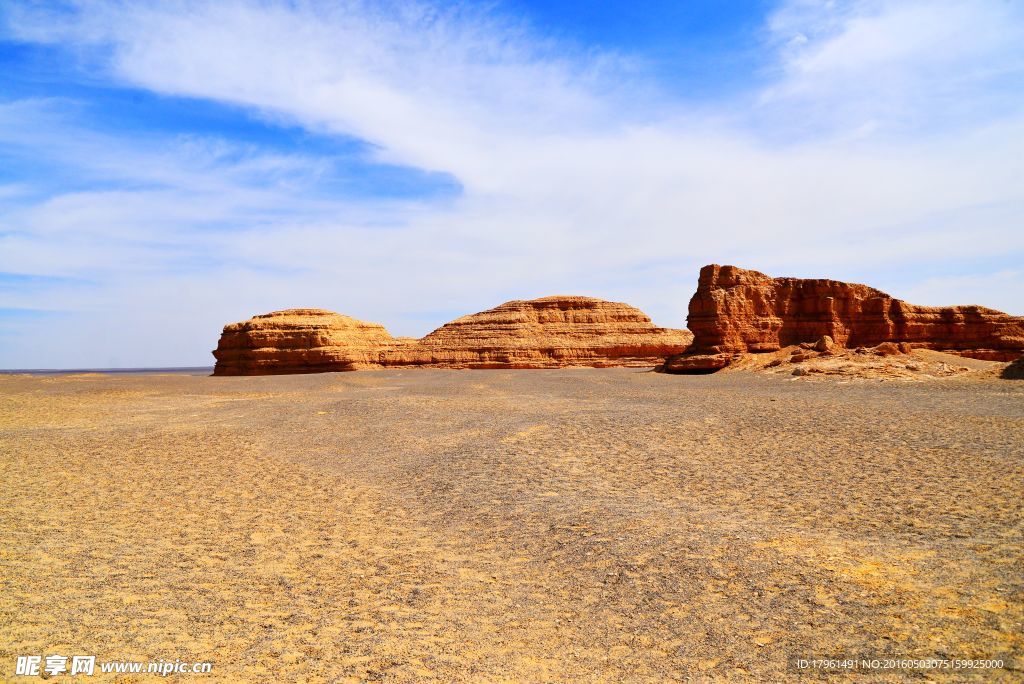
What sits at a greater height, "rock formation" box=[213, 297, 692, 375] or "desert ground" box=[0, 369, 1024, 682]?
"rock formation" box=[213, 297, 692, 375]

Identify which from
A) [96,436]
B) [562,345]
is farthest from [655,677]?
[562,345]

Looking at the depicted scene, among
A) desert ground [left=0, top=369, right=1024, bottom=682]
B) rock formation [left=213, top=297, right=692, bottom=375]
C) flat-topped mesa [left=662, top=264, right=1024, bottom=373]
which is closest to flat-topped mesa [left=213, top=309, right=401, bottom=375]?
rock formation [left=213, top=297, right=692, bottom=375]

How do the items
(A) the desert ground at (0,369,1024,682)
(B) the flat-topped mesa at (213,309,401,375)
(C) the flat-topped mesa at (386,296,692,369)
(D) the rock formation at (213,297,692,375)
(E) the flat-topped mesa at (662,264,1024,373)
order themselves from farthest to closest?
(C) the flat-topped mesa at (386,296,692,369), (D) the rock formation at (213,297,692,375), (B) the flat-topped mesa at (213,309,401,375), (E) the flat-topped mesa at (662,264,1024,373), (A) the desert ground at (0,369,1024,682)

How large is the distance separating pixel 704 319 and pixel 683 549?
110 ft

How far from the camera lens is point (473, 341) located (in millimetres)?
55656

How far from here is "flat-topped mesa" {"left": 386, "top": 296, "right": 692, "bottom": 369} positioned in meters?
53.9

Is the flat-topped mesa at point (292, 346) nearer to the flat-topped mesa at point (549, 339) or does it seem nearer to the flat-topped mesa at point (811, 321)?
the flat-topped mesa at point (549, 339)

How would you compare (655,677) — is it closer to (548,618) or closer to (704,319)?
(548,618)

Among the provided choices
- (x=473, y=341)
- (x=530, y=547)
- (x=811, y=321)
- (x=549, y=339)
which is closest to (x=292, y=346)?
(x=473, y=341)

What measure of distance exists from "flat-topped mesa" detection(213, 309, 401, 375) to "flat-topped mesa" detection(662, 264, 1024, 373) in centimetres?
2768

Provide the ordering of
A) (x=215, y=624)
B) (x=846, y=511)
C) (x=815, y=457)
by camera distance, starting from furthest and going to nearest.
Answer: (x=815, y=457)
(x=846, y=511)
(x=215, y=624)

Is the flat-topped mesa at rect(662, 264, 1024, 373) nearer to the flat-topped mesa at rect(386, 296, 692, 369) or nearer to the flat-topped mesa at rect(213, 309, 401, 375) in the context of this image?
the flat-topped mesa at rect(386, 296, 692, 369)

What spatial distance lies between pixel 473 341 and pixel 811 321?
28.9 meters

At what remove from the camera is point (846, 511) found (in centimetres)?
817
